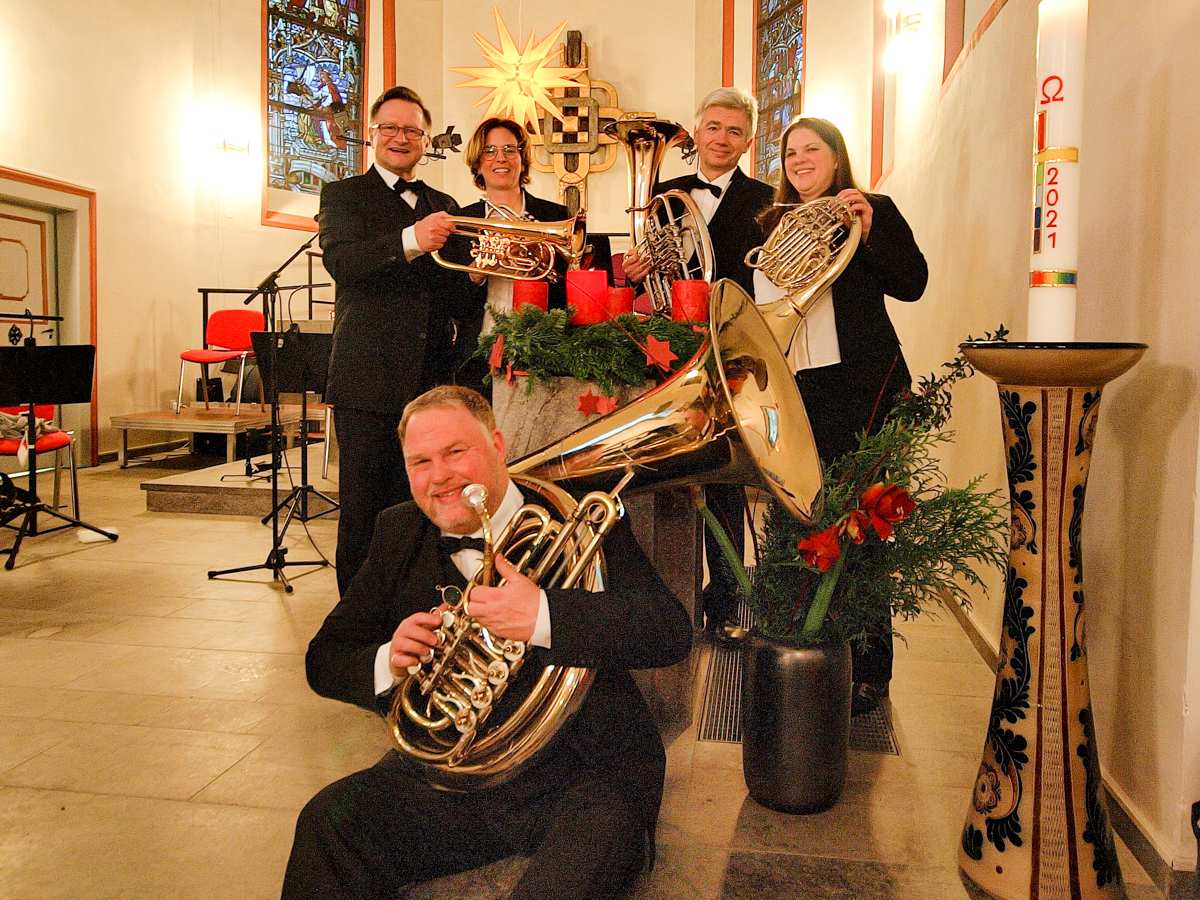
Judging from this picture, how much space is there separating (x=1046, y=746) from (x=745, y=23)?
817 centimetres

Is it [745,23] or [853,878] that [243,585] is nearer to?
[853,878]

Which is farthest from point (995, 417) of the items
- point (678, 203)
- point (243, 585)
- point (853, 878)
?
point (243, 585)

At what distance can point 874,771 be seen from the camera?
6.63 ft

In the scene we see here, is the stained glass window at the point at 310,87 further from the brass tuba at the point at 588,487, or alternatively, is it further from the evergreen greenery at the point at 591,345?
the brass tuba at the point at 588,487

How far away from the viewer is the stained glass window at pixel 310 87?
8.49 metres

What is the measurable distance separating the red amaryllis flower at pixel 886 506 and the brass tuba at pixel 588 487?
0.14 meters

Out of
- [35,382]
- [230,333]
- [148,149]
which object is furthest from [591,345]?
[148,149]

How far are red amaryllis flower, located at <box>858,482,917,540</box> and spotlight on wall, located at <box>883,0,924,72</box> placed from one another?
355cm

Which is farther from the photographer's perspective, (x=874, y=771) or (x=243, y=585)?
(x=243, y=585)

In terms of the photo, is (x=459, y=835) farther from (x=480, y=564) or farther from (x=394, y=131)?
(x=394, y=131)

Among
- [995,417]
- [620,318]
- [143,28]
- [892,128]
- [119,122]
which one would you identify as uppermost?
[143,28]

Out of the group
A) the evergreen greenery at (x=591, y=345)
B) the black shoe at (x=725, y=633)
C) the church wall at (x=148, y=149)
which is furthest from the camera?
the church wall at (x=148, y=149)

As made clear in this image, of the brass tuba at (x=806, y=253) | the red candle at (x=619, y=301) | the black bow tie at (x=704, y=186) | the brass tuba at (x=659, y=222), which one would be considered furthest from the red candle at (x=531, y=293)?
the black bow tie at (x=704, y=186)

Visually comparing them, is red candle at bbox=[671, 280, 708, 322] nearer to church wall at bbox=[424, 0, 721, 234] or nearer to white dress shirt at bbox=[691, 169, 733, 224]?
white dress shirt at bbox=[691, 169, 733, 224]
